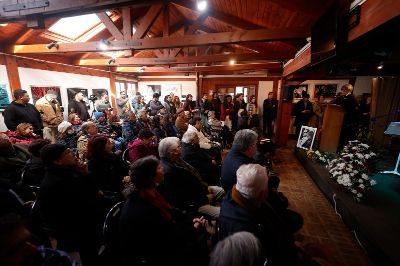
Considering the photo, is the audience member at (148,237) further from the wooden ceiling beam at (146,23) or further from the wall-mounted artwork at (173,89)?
the wall-mounted artwork at (173,89)

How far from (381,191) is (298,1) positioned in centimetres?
297

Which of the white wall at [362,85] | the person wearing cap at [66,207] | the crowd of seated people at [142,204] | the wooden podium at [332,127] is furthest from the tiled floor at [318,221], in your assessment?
the white wall at [362,85]

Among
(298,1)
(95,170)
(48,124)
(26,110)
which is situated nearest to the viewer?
(95,170)

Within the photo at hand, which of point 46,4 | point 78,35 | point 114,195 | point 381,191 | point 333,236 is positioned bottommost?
point 333,236

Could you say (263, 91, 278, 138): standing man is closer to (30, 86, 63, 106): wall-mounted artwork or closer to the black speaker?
the black speaker

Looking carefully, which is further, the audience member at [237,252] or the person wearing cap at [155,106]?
the person wearing cap at [155,106]

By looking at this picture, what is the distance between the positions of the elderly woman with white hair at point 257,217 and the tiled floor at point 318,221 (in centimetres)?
113

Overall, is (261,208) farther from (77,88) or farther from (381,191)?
(77,88)

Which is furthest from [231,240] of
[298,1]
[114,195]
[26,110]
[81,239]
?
[26,110]

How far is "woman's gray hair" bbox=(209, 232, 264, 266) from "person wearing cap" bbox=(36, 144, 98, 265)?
120 cm

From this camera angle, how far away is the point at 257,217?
1.29 m

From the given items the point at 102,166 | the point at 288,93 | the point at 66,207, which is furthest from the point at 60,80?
the point at 288,93

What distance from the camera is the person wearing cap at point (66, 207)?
148 centimetres

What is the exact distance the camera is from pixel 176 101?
26.1 ft
